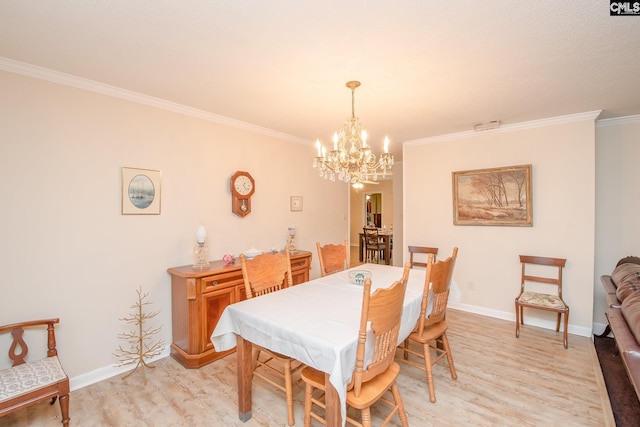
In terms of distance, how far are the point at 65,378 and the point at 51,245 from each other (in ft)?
3.31

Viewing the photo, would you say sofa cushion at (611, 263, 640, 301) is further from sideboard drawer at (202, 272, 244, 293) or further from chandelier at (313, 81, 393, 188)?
sideboard drawer at (202, 272, 244, 293)

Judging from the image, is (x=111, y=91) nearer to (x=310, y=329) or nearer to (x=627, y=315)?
(x=310, y=329)

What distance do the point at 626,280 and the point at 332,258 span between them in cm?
243

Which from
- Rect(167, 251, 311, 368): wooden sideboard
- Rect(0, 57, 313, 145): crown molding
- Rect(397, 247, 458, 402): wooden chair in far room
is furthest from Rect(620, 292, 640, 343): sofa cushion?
Rect(0, 57, 313, 145): crown molding

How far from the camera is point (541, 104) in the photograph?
293 centimetres

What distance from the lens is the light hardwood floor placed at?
1998 millimetres

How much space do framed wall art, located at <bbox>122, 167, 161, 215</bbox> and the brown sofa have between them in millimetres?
3415

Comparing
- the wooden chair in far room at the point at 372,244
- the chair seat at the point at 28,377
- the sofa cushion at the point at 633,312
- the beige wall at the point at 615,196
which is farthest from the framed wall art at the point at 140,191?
the wooden chair in far room at the point at 372,244

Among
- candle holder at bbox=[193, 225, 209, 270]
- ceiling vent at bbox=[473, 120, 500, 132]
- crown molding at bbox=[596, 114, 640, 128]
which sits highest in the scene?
ceiling vent at bbox=[473, 120, 500, 132]

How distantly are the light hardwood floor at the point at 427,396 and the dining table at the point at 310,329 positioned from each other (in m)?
0.40

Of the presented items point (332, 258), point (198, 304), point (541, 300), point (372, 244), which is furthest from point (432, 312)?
point (372, 244)

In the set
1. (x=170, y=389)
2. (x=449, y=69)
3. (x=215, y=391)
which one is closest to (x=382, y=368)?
(x=215, y=391)

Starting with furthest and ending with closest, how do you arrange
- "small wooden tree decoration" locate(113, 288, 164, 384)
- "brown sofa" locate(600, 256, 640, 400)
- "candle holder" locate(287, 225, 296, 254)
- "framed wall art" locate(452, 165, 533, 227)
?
"candle holder" locate(287, 225, 296, 254) → "framed wall art" locate(452, 165, 533, 227) → "small wooden tree decoration" locate(113, 288, 164, 384) → "brown sofa" locate(600, 256, 640, 400)

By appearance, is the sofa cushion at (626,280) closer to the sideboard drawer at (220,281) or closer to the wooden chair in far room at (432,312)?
the wooden chair in far room at (432,312)
